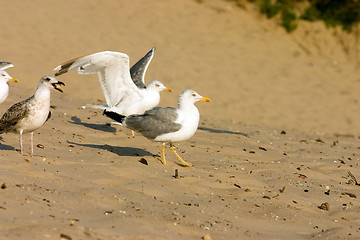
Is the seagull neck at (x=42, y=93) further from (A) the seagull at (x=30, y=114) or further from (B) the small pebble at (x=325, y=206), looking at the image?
(B) the small pebble at (x=325, y=206)

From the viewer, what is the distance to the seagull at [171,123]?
6.79 meters

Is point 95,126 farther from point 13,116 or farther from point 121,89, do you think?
point 13,116

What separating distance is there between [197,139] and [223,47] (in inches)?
464

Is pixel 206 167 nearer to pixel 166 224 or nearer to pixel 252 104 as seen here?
pixel 166 224

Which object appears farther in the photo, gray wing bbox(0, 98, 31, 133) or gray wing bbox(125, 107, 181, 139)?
gray wing bbox(125, 107, 181, 139)

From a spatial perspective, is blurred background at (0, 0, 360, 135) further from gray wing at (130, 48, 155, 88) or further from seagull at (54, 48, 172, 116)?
seagull at (54, 48, 172, 116)

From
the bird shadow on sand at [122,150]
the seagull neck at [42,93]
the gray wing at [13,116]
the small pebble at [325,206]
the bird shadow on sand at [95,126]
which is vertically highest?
Result: the seagull neck at [42,93]

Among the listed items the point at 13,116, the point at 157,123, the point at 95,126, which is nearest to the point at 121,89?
the point at 95,126

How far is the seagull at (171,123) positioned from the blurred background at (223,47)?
6797mm

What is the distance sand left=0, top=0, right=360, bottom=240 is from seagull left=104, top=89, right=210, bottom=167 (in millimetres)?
328

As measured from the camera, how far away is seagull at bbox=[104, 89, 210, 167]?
6.79 meters

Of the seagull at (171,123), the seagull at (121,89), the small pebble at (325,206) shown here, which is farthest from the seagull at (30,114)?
the small pebble at (325,206)

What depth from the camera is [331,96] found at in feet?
57.0

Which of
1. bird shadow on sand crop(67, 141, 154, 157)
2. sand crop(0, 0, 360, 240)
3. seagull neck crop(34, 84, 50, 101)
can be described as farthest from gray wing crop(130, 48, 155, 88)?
seagull neck crop(34, 84, 50, 101)
